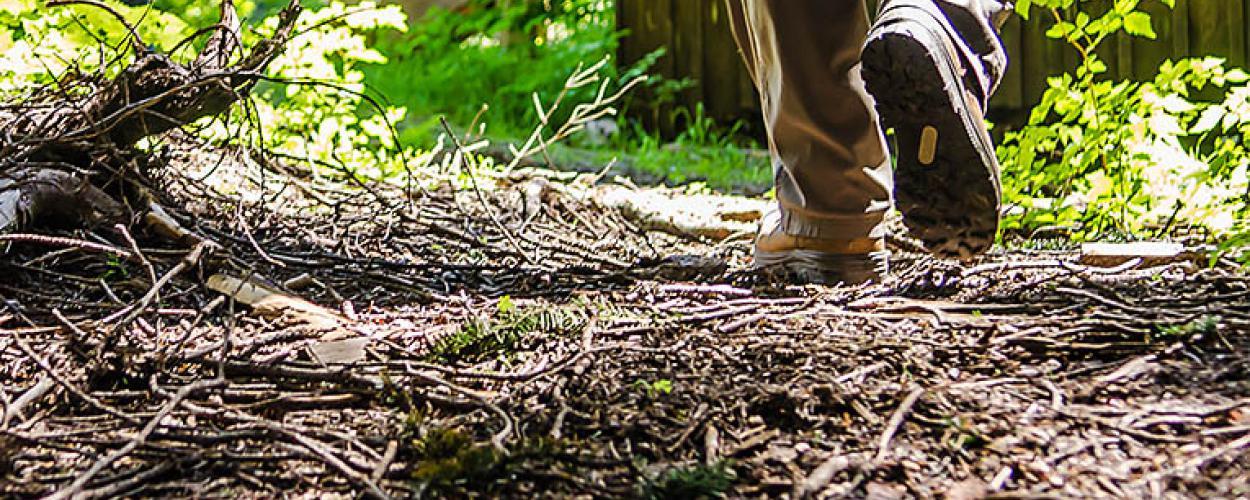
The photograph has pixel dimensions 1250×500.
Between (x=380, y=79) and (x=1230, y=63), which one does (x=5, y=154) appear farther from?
(x=380, y=79)

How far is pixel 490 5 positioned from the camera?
11.0 meters

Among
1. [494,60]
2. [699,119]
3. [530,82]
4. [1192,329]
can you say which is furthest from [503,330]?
[494,60]

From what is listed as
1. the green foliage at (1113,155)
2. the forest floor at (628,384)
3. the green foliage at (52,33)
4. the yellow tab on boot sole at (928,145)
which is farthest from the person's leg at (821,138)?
the green foliage at (52,33)

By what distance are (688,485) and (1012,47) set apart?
550cm

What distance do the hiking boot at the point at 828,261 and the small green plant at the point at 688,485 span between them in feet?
4.16

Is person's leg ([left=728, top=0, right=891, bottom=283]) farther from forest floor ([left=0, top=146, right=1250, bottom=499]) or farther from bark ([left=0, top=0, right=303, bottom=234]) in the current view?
bark ([left=0, top=0, right=303, bottom=234])

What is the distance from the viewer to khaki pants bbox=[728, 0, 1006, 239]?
2404mm

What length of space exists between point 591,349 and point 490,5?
959cm

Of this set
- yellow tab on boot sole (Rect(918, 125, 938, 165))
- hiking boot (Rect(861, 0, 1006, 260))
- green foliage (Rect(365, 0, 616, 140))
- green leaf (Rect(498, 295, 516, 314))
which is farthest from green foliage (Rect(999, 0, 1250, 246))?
green foliage (Rect(365, 0, 616, 140))

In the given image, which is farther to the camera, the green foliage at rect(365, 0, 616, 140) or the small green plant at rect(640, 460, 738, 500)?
the green foliage at rect(365, 0, 616, 140)

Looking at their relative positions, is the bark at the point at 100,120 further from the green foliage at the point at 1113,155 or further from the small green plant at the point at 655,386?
the green foliage at the point at 1113,155

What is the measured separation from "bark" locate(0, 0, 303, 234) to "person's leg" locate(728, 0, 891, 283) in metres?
1.06

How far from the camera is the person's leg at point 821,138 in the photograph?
2.41 meters

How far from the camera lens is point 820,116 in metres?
2.50
